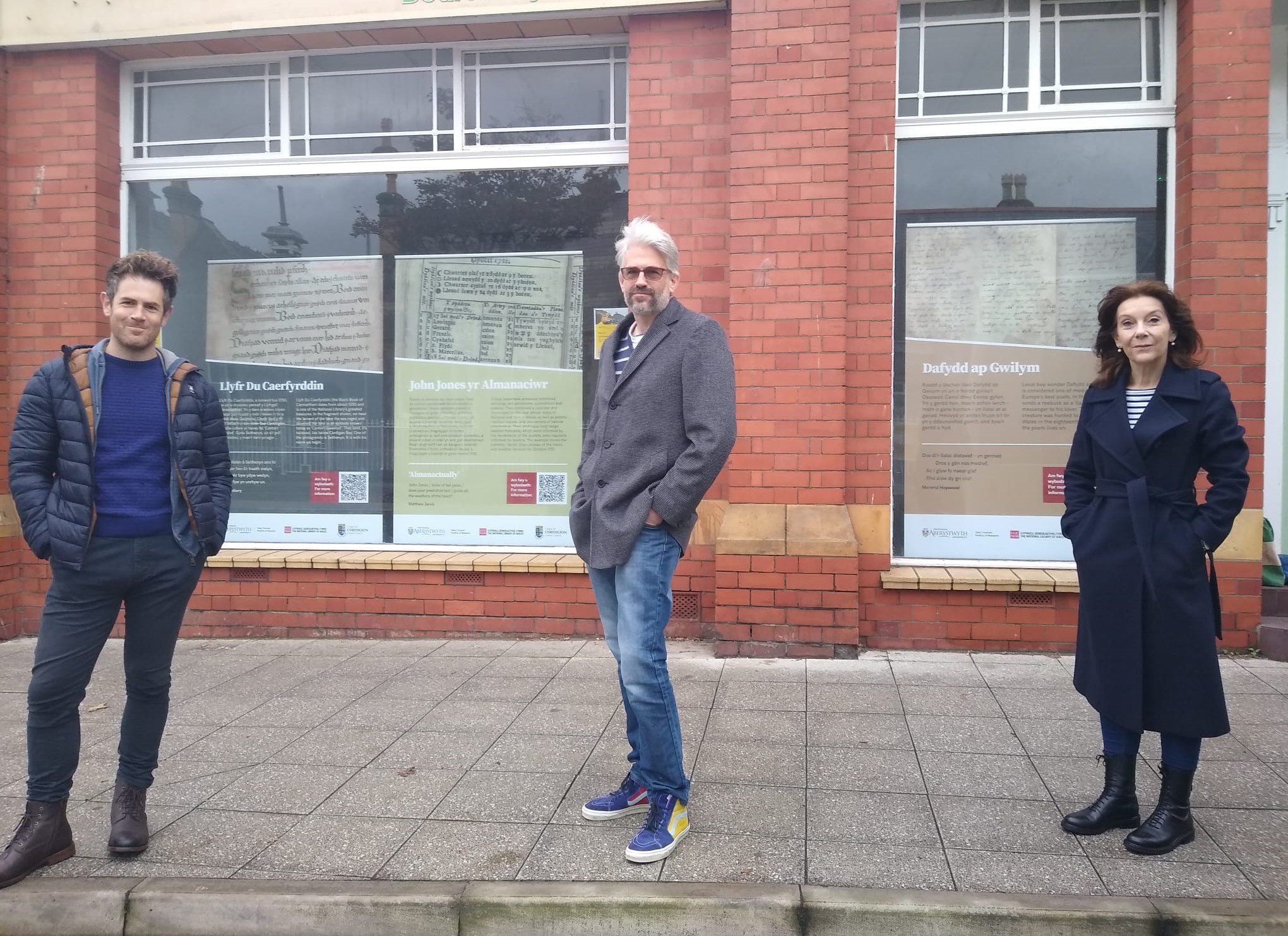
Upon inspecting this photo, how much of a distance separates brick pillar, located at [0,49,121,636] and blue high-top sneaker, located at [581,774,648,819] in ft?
16.7

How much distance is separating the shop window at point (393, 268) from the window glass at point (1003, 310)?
206 cm

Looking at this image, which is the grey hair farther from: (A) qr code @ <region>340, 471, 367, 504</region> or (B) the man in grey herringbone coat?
(A) qr code @ <region>340, 471, 367, 504</region>

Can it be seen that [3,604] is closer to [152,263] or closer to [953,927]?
[152,263]

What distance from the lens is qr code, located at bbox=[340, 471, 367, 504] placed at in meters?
6.64

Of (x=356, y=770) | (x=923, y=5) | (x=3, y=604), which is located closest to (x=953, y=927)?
(x=356, y=770)

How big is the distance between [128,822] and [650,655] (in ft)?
6.43

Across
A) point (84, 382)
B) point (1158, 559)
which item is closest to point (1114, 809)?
point (1158, 559)

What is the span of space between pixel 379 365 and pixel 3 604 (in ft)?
10.2

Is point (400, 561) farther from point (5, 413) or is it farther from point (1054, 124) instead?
point (1054, 124)

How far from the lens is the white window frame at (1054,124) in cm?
575

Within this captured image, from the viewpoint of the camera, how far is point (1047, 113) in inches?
231

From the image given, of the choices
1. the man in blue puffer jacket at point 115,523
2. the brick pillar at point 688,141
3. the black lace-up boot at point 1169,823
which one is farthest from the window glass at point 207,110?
the black lace-up boot at point 1169,823

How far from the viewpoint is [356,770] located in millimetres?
3992

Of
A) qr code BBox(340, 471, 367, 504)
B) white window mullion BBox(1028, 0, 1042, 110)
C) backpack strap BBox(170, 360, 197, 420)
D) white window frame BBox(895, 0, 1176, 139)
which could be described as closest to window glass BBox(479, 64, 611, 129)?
white window frame BBox(895, 0, 1176, 139)
